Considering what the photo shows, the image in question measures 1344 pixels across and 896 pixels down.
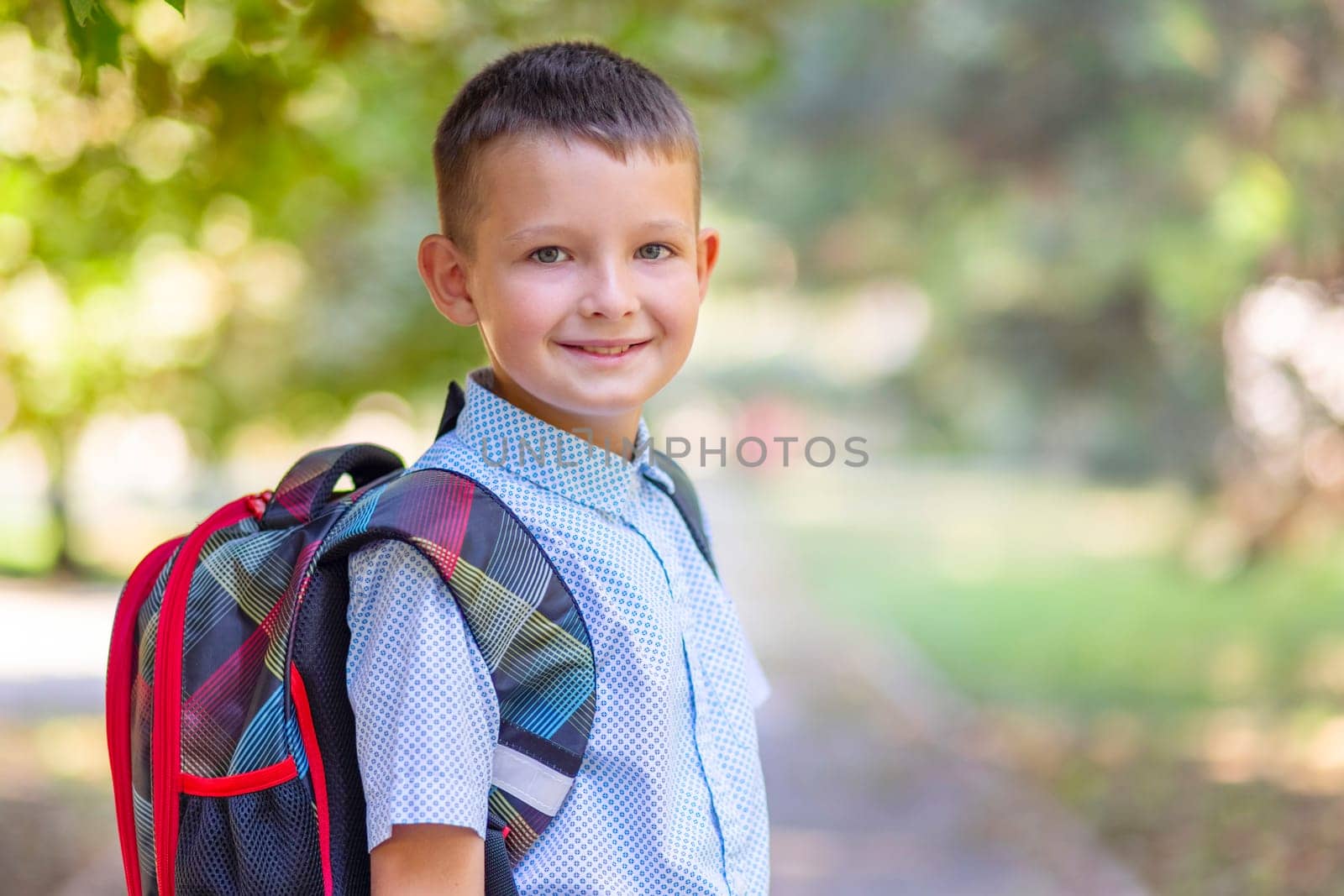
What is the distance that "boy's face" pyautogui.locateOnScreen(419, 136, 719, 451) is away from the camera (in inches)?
57.6

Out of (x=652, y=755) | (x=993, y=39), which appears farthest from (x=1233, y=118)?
(x=652, y=755)

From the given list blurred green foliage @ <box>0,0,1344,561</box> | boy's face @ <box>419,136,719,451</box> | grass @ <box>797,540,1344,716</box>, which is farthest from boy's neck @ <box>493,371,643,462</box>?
grass @ <box>797,540,1344,716</box>

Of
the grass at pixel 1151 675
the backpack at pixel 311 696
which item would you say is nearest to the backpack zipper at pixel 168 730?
the backpack at pixel 311 696

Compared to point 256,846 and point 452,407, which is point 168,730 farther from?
point 452,407

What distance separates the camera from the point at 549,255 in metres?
1.48

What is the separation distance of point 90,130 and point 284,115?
52cm

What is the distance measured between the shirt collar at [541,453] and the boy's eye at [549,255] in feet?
0.55

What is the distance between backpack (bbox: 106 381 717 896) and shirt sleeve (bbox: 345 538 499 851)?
0.02 metres

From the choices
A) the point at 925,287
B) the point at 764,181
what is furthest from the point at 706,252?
the point at 925,287

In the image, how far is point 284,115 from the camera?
10.2 ft

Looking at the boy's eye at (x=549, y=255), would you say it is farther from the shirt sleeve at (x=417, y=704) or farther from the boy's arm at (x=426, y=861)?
the boy's arm at (x=426, y=861)

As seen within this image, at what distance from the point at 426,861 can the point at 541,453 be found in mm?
454

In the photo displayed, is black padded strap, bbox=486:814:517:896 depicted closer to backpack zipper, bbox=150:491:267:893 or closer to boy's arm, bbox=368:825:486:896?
boy's arm, bbox=368:825:486:896

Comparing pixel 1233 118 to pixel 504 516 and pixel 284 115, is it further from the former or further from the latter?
pixel 504 516
